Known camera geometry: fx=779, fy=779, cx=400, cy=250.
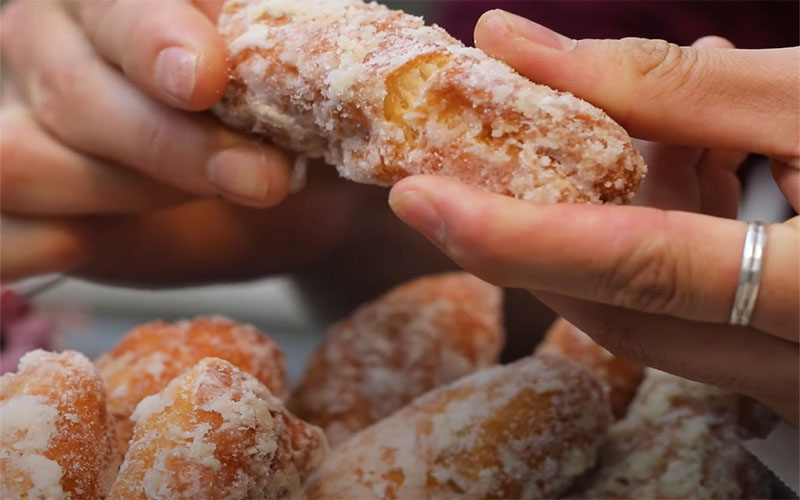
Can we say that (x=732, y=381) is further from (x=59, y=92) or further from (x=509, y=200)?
(x=59, y=92)

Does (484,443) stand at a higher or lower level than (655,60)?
lower

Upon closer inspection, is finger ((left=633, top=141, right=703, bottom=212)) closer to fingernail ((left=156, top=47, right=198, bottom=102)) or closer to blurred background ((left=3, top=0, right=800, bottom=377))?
blurred background ((left=3, top=0, right=800, bottom=377))

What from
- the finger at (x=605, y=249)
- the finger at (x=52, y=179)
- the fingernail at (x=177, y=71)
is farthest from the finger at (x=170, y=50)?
the finger at (x=605, y=249)

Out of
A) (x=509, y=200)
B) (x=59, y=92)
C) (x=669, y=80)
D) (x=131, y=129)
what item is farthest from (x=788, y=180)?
(x=59, y=92)

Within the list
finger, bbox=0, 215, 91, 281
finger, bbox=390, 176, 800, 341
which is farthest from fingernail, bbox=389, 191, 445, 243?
finger, bbox=0, 215, 91, 281

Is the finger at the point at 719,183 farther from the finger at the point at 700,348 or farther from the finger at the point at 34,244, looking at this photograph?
the finger at the point at 34,244

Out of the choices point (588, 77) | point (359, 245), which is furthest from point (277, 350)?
point (359, 245)

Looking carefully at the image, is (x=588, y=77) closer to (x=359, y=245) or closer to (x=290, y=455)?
(x=290, y=455)
